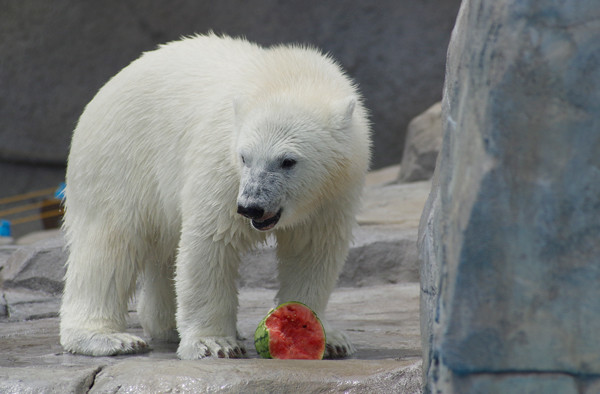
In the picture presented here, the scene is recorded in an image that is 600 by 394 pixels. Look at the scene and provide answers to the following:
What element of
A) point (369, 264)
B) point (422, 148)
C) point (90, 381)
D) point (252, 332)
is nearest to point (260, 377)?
point (90, 381)

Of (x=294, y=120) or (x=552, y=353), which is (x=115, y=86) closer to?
(x=294, y=120)

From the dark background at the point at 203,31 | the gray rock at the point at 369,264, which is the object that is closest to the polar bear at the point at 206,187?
the gray rock at the point at 369,264

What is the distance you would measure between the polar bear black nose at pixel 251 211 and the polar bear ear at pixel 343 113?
0.54m

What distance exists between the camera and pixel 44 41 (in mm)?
10625

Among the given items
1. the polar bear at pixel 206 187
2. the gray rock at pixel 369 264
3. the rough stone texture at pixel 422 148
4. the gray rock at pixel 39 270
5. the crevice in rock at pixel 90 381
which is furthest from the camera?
the rough stone texture at pixel 422 148

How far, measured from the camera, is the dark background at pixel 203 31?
1068 centimetres

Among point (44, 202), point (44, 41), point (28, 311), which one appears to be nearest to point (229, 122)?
point (28, 311)

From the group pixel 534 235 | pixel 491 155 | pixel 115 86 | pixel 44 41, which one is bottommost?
pixel 534 235

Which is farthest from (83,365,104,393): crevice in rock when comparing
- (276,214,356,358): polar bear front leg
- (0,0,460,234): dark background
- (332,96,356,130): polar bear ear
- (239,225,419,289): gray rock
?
(0,0,460,234): dark background

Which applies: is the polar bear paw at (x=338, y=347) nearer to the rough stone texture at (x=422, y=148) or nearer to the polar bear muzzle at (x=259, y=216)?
the polar bear muzzle at (x=259, y=216)

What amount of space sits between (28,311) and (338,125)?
8.65ft

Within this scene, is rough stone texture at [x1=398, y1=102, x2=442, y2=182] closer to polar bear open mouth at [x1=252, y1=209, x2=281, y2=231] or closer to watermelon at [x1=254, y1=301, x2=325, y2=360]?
watermelon at [x1=254, y1=301, x2=325, y2=360]

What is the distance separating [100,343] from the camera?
148 inches

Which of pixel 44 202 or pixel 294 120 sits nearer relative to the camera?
pixel 294 120
